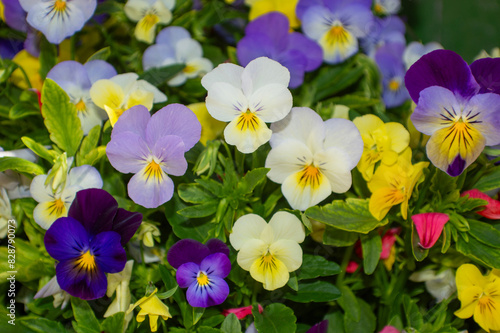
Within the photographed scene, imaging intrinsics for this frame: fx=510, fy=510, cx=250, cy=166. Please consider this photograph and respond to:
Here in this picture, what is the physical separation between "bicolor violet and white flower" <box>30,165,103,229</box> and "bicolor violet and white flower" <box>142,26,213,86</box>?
284 mm

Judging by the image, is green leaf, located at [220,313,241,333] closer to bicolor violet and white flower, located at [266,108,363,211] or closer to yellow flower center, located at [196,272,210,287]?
yellow flower center, located at [196,272,210,287]

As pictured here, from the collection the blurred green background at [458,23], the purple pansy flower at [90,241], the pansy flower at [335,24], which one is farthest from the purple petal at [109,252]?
the blurred green background at [458,23]

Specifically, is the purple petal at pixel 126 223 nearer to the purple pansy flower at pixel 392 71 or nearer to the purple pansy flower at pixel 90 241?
the purple pansy flower at pixel 90 241

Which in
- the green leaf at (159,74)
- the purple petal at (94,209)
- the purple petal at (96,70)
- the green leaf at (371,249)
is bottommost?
the green leaf at (371,249)

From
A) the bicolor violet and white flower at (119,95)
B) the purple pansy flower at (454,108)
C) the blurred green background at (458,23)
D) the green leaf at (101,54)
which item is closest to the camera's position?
the purple pansy flower at (454,108)

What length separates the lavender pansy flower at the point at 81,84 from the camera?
2.70 ft

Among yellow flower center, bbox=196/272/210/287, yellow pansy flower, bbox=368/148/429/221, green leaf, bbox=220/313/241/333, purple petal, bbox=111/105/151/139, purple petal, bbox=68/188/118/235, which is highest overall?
purple petal, bbox=111/105/151/139

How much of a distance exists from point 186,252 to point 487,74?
0.47 m

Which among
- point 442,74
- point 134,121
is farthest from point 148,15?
point 442,74

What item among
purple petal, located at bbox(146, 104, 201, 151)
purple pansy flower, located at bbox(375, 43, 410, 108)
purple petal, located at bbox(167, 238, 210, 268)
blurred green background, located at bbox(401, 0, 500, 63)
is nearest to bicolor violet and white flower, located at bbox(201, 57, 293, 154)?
purple petal, located at bbox(146, 104, 201, 151)

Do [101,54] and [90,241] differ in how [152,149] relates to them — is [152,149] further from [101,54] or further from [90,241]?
[101,54]

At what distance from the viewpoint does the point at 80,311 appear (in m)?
0.73

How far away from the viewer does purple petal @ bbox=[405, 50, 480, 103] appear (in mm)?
664

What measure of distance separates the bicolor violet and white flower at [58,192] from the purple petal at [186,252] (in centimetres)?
14
